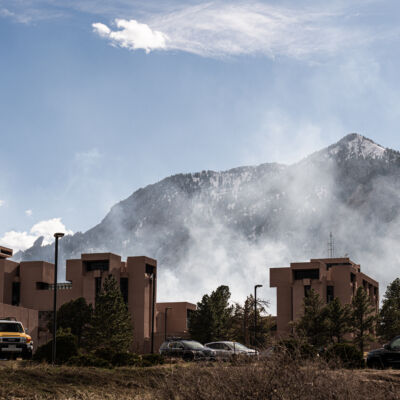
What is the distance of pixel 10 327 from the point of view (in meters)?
31.4

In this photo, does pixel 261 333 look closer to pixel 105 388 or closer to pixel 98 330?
pixel 98 330

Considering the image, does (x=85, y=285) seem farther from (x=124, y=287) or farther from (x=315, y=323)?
(x=315, y=323)

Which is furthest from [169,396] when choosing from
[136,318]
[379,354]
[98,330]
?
[136,318]

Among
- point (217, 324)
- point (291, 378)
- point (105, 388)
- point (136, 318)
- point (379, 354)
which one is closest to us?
point (291, 378)

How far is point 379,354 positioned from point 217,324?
58.9 meters

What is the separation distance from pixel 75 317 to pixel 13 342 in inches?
2193

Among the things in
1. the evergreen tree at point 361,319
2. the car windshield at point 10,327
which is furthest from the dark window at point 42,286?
the car windshield at point 10,327

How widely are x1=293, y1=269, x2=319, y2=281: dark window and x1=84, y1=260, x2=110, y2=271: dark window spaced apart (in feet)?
94.8

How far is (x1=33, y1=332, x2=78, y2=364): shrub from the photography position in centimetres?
3234

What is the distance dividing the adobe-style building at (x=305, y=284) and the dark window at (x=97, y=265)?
1006 inches

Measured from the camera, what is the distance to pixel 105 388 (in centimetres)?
2358

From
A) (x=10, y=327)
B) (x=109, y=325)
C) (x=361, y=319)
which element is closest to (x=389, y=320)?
(x=361, y=319)

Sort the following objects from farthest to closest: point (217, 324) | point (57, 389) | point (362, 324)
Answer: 1. point (217, 324)
2. point (362, 324)
3. point (57, 389)

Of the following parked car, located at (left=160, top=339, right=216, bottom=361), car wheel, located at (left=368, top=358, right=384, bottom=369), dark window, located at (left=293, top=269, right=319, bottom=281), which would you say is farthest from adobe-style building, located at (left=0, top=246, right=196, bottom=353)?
car wheel, located at (left=368, top=358, right=384, bottom=369)
